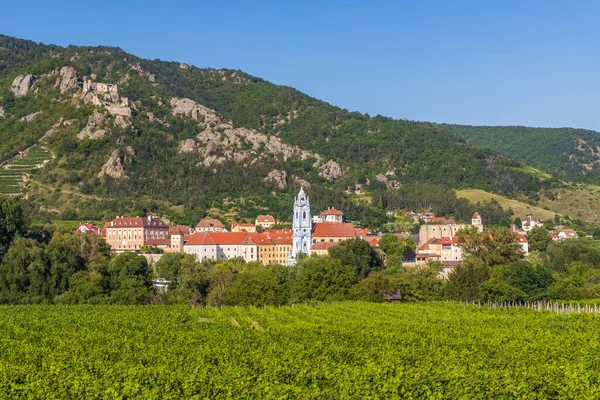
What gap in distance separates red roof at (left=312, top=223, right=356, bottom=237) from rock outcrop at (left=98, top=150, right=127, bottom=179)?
6406cm

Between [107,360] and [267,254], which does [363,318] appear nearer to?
[107,360]

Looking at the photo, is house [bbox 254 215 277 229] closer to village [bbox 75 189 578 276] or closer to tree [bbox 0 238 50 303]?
village [bbox 75 189 578 276]

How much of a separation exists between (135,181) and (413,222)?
2565 inches

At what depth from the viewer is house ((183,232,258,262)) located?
139 m

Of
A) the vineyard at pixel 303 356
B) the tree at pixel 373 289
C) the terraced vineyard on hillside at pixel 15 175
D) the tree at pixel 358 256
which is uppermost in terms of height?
the terraced vineyard on hillside at pixel 15 175

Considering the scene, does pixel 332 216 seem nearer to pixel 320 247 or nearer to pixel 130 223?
pixel 320 247

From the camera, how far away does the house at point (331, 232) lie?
145750 millimetres

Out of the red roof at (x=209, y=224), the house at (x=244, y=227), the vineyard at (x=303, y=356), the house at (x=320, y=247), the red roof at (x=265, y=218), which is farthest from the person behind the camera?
the red roof at (x=265, y=218)

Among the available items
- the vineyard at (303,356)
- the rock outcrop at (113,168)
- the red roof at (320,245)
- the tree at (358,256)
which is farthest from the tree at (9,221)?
the rock outcrop at (113,168)

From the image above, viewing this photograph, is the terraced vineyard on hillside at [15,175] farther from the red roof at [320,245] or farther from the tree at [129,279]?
the tree at [129,279]

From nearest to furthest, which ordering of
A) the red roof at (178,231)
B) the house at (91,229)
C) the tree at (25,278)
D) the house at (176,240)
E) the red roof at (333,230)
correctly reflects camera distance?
1. the tree at (25,278)
2. the house at (91,229)
3. the house at (176,240)
4. the red roof at (333,230)
5. the red roof at (178,231)

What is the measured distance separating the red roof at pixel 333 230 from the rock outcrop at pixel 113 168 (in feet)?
210

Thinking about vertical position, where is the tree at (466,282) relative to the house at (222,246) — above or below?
below

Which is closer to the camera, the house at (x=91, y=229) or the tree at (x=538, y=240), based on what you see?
the house at (x=91, y=229)
